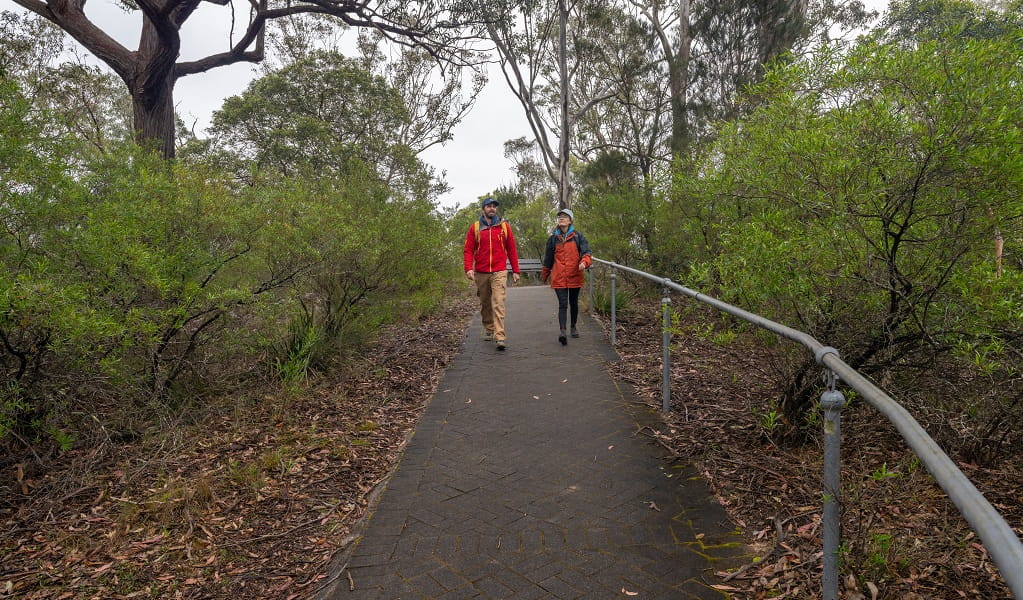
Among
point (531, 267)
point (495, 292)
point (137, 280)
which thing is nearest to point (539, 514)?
point (137, 280)

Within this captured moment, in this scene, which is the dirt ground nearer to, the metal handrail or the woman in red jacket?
the metal handrail

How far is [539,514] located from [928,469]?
7.87ft

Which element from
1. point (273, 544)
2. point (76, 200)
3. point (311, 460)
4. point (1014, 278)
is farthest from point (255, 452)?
point (1014, 278)

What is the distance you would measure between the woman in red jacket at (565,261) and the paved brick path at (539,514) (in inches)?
97.9

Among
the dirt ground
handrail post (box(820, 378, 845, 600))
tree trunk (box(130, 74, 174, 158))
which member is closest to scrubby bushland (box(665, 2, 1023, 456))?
the dirt ground

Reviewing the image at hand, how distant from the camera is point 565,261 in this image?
7.91m

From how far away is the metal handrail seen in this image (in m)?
1.00

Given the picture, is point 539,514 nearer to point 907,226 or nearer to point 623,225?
point 907,226

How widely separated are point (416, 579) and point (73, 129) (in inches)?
176

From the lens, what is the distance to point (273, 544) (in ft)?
10.9

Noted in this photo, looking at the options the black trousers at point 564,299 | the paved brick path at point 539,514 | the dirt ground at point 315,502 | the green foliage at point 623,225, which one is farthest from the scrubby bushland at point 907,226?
the green foliage at point 623,225

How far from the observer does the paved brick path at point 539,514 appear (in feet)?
9.00

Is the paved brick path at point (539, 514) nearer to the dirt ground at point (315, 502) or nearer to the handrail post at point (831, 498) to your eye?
the dirt ground at point (315, 502)

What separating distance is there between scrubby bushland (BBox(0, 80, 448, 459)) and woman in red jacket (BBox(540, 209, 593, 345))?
99.7 inches
